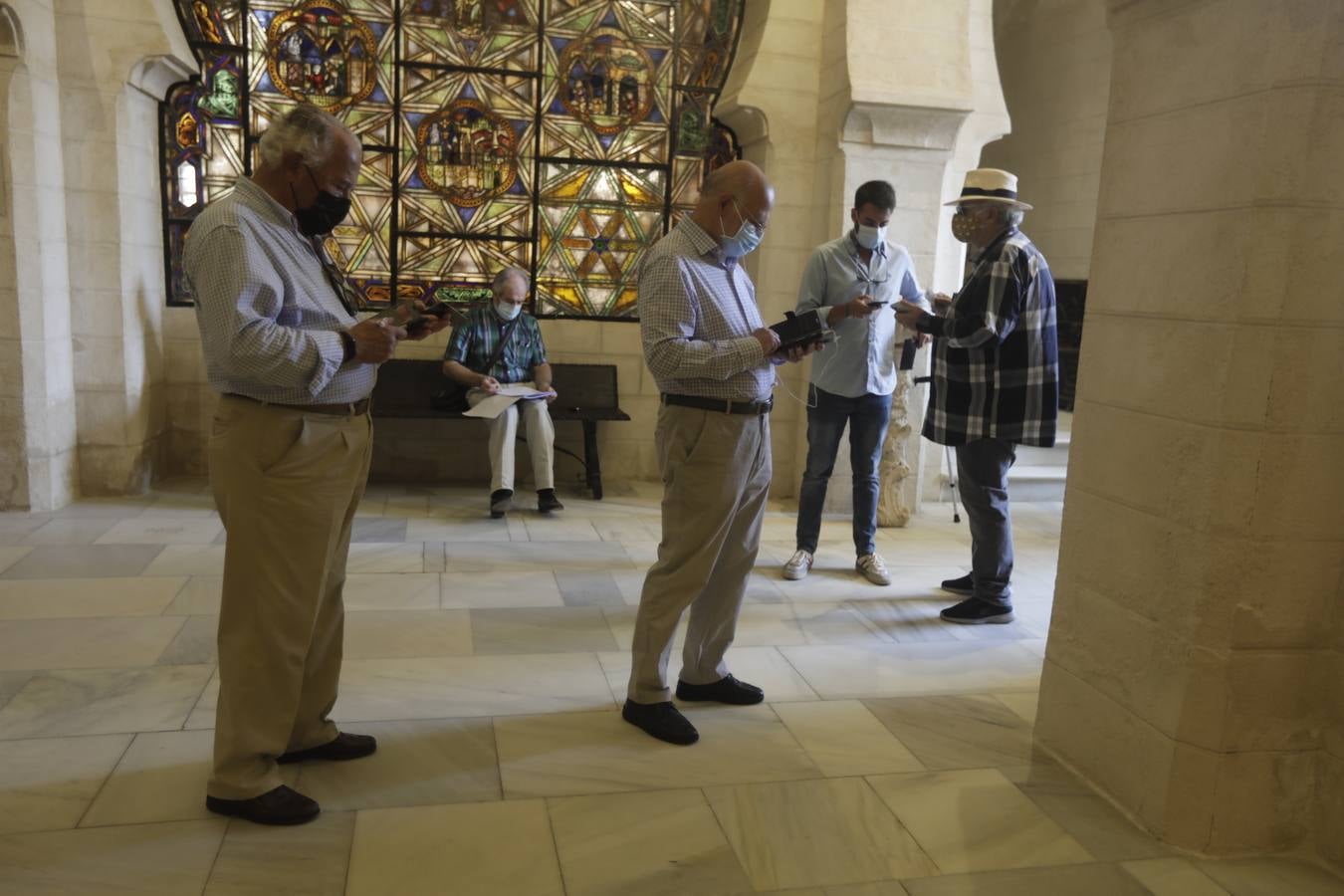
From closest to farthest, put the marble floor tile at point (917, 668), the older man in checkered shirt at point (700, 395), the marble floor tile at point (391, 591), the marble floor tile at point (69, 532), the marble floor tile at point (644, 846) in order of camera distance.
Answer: the marble floor tile at point (644, 846)
the older man in checkered shirt at point (700, 395)
the marble floor tile at point (917, 668)
the marble floor tile at point (391, 591)
the marble floor tile at point (69, 532)

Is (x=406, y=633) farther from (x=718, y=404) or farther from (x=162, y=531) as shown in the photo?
(x=162, y=531)

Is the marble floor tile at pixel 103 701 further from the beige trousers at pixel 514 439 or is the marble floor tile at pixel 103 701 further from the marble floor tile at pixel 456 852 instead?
the beige trousers at pixel 514 439

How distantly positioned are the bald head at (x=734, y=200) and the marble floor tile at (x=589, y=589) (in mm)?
1924

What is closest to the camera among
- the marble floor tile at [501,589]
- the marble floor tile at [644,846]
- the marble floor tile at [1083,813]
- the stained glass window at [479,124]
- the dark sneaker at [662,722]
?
the marble floor tile at [644,846]

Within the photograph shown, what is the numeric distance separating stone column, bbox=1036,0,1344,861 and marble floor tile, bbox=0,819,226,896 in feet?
7.79

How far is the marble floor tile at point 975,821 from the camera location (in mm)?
2502

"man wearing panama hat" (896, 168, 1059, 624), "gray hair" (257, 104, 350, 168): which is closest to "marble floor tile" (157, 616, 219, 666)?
"gray hair" (257, 104, 350, 168)

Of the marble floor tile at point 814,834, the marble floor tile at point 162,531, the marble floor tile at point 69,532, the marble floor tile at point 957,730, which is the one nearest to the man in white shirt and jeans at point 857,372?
the marble floor tile at point 957,730

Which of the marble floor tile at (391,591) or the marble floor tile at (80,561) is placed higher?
the marble floor tile at (391,591)

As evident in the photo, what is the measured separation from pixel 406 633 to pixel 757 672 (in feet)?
4.42

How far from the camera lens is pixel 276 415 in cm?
236

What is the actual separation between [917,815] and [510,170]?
522 cm

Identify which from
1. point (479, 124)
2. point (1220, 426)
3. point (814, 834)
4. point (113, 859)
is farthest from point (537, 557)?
point (1220, 426)

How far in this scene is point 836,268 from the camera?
4730 mm
